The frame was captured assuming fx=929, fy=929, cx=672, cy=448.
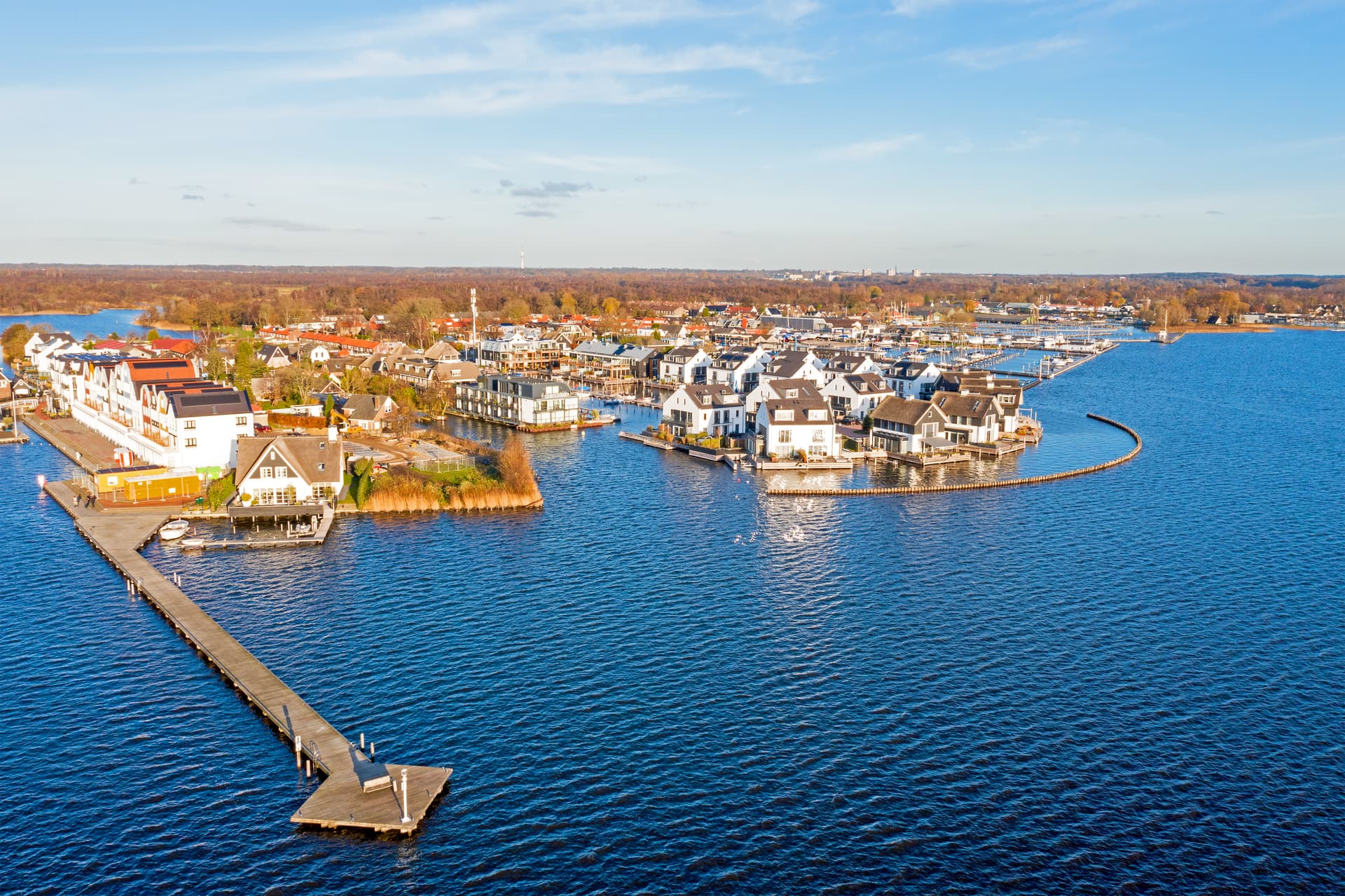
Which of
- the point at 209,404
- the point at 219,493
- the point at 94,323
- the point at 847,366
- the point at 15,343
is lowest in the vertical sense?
the point at 219,493

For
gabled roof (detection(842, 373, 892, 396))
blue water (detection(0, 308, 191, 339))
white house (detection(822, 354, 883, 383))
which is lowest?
gabled roof (detection(842, 373, 892, 396))

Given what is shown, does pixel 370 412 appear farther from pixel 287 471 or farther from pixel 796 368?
pixel 796 368

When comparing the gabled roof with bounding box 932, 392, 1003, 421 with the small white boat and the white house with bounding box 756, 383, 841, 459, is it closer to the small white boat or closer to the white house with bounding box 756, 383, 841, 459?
the white house with bounding box 756, 383, 841, 459

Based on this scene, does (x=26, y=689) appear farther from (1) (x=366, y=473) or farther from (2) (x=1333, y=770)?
(2) (x=1333, y=770)

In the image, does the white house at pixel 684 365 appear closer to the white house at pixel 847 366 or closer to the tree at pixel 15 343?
the white house at pixel 847 366

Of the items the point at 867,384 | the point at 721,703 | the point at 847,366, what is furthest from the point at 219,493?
the point at 847,366

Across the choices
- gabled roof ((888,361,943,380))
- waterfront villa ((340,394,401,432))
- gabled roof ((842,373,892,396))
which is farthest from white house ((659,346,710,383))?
waterfront villa ((340,394,401,432))
